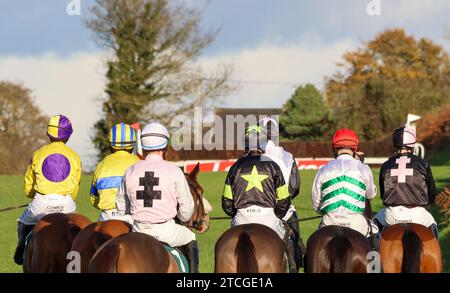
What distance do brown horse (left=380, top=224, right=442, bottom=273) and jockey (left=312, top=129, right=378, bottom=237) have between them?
385 millimetres

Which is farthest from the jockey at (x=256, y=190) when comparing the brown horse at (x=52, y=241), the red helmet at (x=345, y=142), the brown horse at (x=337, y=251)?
the brown horse at (x=52, y=241)

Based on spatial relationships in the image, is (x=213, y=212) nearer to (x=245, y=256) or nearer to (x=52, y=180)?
(x=52, y=180)

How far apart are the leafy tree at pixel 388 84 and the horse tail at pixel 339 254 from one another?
41676 millimetres

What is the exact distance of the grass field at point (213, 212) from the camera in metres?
16.3

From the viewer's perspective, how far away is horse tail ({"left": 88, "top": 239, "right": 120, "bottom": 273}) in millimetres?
6969

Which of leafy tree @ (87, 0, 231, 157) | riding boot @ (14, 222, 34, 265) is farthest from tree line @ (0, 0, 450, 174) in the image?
riding boot @ (14, 222, 34, 265)

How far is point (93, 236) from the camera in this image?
28.2ft

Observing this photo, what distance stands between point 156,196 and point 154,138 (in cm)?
65

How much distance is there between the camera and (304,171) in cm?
3231

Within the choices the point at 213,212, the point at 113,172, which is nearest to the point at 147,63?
the point at 213,212

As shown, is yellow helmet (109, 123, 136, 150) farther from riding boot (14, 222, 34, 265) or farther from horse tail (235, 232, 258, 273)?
horse tail (235, 232, 258, 273)

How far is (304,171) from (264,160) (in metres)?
23.3

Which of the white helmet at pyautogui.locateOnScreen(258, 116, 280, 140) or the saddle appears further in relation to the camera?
the white helmet at pyautogui.locateOnScreen(258, 116, 280, 140)

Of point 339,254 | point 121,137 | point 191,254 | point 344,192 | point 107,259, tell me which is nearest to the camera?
point 107,259
